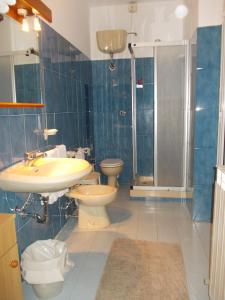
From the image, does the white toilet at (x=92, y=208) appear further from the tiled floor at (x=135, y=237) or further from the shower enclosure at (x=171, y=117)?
the shower enclosure at (x=171, y=117)

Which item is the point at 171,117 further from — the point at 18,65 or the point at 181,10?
the point at 18,65

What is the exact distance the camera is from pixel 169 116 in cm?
354

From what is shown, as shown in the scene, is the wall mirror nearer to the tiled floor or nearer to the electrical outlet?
the tiled floor

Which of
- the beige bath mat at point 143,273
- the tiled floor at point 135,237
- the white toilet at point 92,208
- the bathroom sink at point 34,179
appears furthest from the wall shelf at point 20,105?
the beige bath mat at point 143,273

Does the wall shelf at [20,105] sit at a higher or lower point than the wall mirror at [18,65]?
lower

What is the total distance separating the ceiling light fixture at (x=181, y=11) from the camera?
3.79 meters

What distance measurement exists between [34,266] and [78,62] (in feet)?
8.34

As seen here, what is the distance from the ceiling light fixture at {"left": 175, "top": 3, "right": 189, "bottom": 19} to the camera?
3.79m

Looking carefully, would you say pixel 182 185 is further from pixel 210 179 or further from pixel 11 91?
pixel 11 91

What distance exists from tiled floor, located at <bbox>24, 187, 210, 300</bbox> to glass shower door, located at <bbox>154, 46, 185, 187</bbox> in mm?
429

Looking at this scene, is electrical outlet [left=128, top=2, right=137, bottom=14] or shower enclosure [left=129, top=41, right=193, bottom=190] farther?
electrical outlet [left=128, top=2, right=137, bottom=14]

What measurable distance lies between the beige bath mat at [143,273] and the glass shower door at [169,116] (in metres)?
1.32

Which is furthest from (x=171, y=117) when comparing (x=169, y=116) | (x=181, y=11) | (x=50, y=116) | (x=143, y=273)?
(x=143, y=273)

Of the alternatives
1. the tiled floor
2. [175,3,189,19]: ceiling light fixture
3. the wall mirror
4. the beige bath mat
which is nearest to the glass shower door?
the tiled floor
